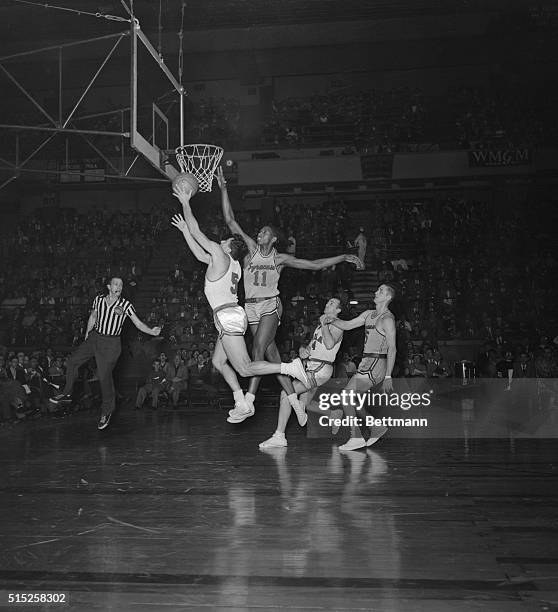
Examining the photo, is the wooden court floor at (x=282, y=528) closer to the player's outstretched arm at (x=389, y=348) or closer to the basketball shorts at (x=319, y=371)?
the player's outstretched arm at (x=389, y=348)

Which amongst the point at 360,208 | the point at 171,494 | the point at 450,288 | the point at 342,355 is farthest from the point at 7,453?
the point at 360,208

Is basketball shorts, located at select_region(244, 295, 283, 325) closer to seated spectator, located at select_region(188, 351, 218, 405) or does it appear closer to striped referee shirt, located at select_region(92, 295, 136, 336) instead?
striped referee shirt, located at select_region(92, 295, 136, 336)

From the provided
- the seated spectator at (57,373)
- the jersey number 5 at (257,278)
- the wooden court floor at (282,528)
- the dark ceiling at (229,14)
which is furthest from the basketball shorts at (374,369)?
the dark ceiling at (229,14)

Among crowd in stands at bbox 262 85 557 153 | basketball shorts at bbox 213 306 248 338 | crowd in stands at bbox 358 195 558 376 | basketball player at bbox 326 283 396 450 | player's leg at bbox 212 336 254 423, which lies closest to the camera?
basketball shorts at bbox 213 306 248 338

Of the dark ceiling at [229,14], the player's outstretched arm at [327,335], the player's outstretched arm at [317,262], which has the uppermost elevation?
the dark ceiling at [229,14]

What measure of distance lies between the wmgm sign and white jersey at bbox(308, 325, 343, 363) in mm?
13547

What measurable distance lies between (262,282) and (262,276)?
59mm

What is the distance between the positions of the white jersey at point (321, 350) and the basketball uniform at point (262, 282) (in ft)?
2.34

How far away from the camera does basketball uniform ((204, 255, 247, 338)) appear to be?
5816mm

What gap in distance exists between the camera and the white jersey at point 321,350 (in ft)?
22.8

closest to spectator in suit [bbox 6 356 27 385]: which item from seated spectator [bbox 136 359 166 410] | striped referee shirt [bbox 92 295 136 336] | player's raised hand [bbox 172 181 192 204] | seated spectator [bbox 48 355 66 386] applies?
seated spectator [bbox 48 355 66 386]

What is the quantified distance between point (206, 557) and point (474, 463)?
121 inches

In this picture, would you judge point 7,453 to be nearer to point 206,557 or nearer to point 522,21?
point 206,557

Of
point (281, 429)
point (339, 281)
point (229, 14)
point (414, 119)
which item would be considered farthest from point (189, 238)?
point (414, 119)
